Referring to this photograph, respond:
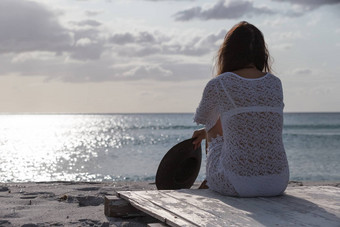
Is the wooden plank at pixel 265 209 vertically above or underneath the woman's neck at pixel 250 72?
underneath

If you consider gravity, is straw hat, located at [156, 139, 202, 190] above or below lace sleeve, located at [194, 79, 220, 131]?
below

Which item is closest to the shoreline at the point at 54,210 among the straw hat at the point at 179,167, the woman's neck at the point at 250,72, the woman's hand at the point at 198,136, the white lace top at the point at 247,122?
the straw hat at the point at 179,167

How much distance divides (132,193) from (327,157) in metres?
15.8

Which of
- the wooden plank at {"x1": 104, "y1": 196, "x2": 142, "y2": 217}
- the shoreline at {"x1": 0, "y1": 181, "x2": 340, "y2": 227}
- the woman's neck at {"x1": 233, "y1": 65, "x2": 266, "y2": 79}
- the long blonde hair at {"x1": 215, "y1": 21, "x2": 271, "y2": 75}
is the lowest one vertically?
the shoreline at {"x1": 0, "y1": 181, "x2": 340, "y2": 227}

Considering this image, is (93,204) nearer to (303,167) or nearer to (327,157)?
(303,167)

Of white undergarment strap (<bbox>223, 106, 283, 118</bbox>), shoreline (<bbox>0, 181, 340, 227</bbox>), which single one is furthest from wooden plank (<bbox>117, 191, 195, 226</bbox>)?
white undergarment strap (<bbox>223, 106, 283, 118</bbox>)

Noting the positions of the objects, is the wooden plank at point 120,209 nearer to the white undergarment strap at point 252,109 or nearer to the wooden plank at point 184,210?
the wooden plank at point 184,210

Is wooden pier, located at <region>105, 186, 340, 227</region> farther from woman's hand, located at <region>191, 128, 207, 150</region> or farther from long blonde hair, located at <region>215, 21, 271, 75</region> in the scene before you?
long blonde hair, located at <region>215, 21, 271, 75</region>

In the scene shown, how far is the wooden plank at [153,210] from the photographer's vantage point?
10.7ft

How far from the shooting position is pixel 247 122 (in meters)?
3.91

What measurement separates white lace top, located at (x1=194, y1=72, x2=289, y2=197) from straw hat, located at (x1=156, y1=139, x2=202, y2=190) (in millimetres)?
808

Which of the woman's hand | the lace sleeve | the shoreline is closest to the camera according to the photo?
the lace sleeve

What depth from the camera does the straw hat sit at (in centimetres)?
480

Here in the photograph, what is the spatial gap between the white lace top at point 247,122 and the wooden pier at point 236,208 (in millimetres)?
280
